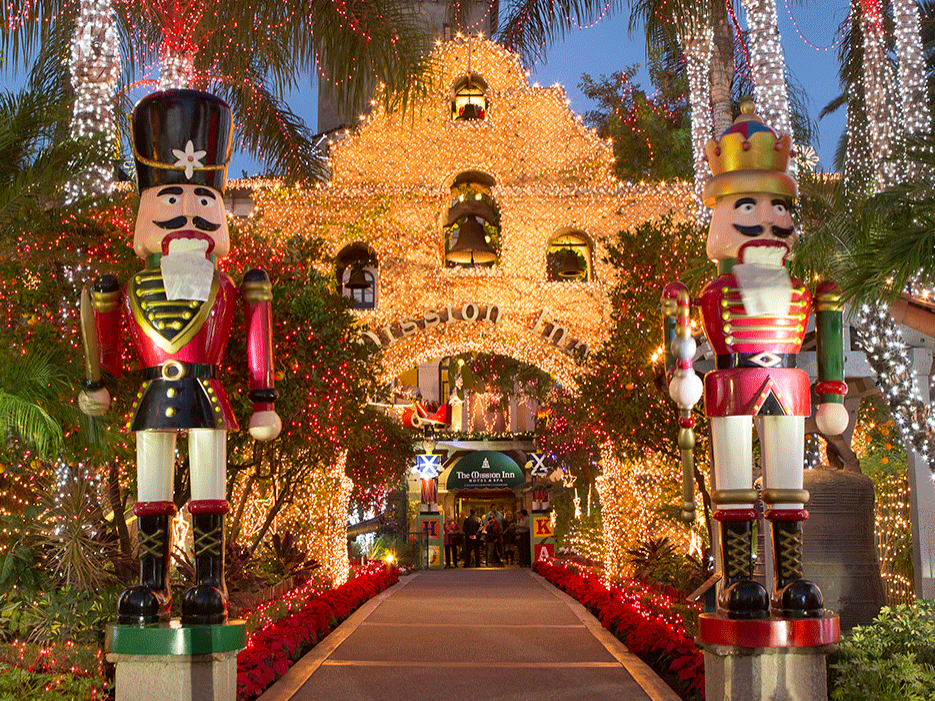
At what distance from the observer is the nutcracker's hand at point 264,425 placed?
528cm

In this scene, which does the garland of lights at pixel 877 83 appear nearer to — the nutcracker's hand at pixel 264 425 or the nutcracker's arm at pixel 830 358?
the nutcracker's arm at pixel 830 358

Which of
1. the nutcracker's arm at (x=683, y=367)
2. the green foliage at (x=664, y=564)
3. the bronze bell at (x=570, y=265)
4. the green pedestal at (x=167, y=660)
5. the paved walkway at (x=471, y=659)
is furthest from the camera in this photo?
the bronze bell at (x=570, y=265)

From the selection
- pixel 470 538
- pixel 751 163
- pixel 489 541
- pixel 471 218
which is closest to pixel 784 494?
pixel 751 163

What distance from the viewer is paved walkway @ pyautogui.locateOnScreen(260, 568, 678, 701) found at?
6250 mm

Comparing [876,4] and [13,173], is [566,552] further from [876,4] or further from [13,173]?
[13,173]

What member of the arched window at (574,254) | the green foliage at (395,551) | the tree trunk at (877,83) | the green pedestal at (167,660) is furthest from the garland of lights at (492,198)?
the green pedestal at (167,660)

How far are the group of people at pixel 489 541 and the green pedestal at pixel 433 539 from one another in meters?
0.80

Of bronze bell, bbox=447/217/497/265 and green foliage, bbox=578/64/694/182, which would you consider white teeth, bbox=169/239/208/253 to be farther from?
green foliage, bbox=578/64/694/182

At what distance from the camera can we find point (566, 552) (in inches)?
805

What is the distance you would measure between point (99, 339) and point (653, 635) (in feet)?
15.8

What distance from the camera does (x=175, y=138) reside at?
17.4 feet

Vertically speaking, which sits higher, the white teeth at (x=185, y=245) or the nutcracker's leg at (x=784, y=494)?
the white teeth at (x=185, y=245)

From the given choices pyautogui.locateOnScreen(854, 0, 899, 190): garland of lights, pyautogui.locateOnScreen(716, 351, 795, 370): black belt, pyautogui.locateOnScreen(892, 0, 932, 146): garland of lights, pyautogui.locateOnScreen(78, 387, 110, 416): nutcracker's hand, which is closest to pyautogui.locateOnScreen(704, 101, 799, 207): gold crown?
pyautogui.locateOnScreen(716, 351, 795, 370): black belt

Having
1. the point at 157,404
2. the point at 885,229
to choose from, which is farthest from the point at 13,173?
the point at 885,229
